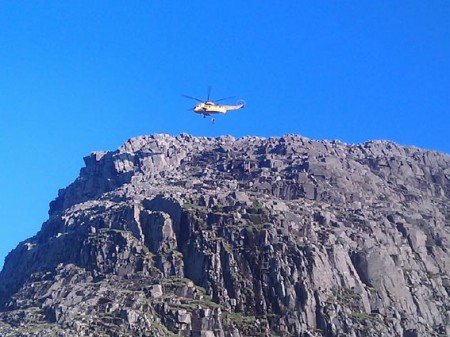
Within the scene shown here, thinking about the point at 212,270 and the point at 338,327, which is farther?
the point at 212,270

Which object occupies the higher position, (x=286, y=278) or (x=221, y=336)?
(x=286, y=278)

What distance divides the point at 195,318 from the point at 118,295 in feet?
69.3

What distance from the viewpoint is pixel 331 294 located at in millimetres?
194875

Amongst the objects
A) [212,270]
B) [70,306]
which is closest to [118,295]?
[70,306]

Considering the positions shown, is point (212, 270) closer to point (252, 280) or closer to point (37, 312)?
point (252, 280)

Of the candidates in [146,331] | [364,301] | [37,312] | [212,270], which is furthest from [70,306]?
[364,301]

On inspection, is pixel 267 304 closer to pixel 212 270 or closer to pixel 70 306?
pixel 212 270

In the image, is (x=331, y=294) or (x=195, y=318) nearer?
(x=195, y=318)

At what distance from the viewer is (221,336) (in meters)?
179

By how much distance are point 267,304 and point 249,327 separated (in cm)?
911

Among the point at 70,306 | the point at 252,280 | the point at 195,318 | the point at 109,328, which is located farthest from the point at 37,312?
the point at 252,280

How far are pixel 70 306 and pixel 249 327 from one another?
41750 millimetres

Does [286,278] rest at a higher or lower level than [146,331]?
higher

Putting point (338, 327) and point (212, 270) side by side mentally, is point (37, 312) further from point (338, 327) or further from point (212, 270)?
point (338, 327)
